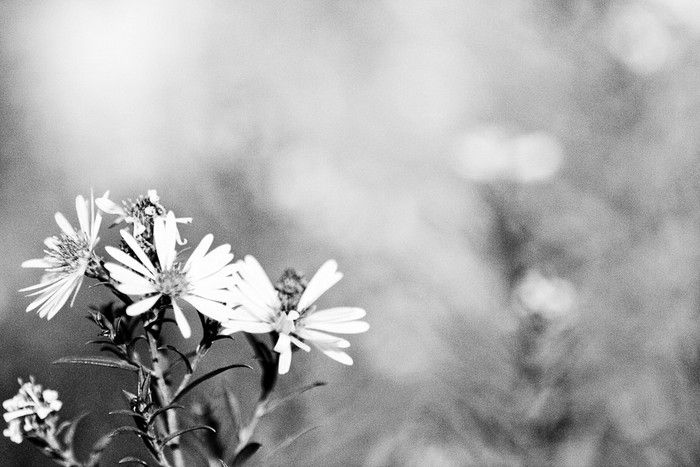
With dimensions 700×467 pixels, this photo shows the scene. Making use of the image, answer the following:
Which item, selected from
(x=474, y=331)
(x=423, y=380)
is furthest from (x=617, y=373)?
(x=423, y=380)

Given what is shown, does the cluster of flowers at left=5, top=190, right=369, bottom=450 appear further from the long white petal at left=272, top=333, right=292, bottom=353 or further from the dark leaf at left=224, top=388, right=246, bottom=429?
the dark leaf at left=224, top=388, right=246, bottom=429

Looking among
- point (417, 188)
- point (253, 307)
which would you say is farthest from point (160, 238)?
point (417, 188)

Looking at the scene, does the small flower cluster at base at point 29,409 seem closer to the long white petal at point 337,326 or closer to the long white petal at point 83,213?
the long white petal at point 83,213

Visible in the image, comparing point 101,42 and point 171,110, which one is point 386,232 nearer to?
point 171,110

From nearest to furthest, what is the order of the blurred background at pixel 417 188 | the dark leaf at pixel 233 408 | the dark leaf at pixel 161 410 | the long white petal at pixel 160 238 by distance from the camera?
the dark leaf at pixel 161 410 < the long white petal at pixel 160 238 < the dark leaf at pixel 233 408 < the blurred background at pixel 417 188

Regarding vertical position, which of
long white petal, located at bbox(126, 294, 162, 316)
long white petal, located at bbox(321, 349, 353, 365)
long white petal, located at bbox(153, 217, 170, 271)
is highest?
long white petal, located at bbox(153, 217, 170, 271)

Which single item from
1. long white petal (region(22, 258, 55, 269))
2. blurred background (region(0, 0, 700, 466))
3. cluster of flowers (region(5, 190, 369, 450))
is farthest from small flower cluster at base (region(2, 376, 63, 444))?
blurred background (region(0, 0, 700, 466))

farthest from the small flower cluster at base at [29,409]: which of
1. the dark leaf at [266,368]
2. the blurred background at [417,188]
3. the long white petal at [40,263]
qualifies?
the blurred background at [417,188]

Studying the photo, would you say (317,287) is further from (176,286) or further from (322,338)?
(176,286)

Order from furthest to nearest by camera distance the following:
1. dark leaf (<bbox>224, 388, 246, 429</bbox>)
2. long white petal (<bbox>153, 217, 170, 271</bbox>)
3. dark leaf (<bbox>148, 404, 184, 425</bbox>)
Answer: dark leaf (<bbox>224, 388, 246, 429</bbox>) → long white petal (<bbox>153, 217, 170, 271</bbox>) → dark leaf (<bbox>148, 404, 184, 425</bbox>)
